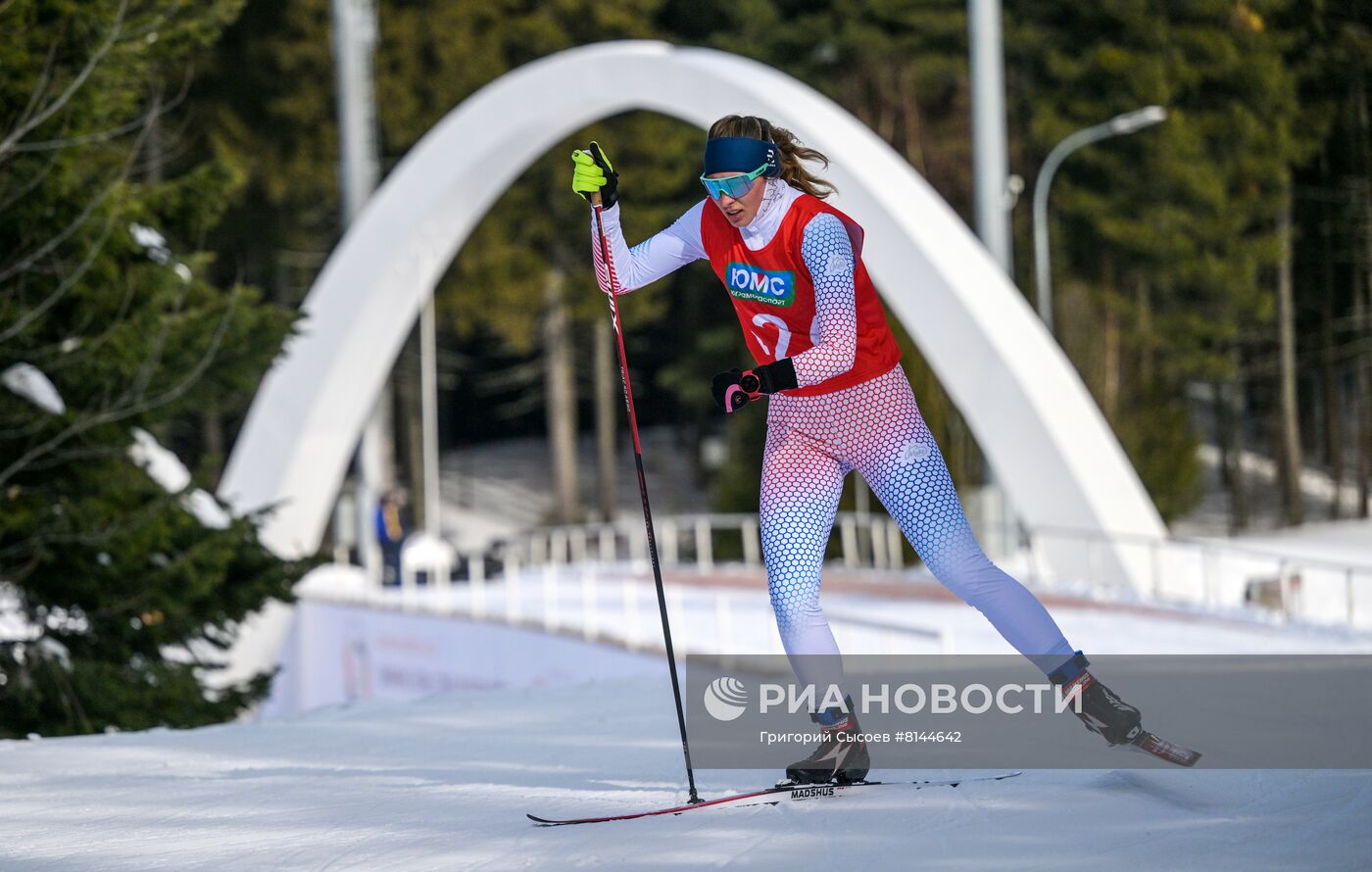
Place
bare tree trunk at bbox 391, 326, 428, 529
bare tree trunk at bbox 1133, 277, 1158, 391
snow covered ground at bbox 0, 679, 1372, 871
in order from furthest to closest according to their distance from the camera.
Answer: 1. bare tree trunk at bbox 391, 326, 428, 529
2. bare tree trunk at bbox 1133, 277, 1158, 391
3. snow covered ground at bbox 0, 679, 1372, 871

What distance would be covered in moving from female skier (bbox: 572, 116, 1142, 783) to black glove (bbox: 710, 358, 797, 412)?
0.35 ft

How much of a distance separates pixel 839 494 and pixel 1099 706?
89cm

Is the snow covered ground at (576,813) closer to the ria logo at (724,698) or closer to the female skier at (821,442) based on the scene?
the ria logo at (724,698)

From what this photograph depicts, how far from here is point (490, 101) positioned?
70.7 ft

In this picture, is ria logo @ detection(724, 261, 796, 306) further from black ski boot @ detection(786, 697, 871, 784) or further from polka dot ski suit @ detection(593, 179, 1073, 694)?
black ski boot @ detection(786, 697, 871, 784)

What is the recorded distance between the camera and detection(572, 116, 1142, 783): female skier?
4.80 m

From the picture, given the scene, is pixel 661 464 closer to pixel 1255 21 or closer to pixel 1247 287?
pixel 1247 287

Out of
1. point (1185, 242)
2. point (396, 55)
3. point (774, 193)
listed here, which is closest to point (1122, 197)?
point (1185, 242)

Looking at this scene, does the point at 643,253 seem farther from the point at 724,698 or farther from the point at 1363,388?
the point at 1363,388

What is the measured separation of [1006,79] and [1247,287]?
9.15m

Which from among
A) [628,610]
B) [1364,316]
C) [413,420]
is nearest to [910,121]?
[413,420]

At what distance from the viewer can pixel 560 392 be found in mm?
41656

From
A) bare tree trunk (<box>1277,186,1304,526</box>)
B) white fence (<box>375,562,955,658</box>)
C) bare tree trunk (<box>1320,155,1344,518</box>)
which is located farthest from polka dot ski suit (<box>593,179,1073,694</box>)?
bare tree trunk (<box>1277,186,1304,526</box>)

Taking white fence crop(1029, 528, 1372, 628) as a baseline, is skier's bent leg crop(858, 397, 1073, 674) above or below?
above
